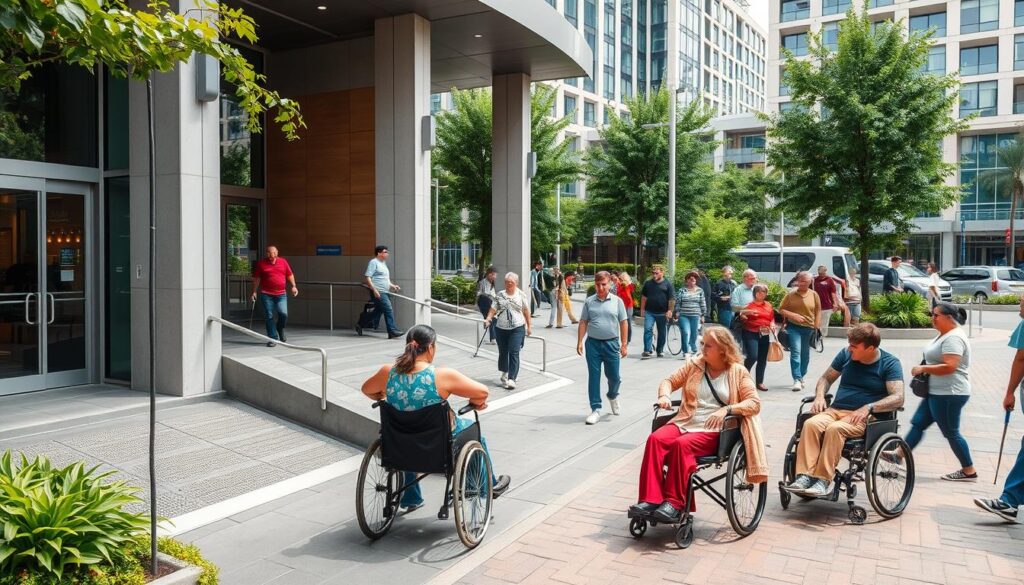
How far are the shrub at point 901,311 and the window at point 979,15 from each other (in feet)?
127

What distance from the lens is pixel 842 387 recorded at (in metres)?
6.38

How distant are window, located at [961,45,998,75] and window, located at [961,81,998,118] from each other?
2.70 ft

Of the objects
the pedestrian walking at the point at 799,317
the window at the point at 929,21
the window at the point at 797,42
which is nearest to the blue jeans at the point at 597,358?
the pedestrian walking at the point at 799,317

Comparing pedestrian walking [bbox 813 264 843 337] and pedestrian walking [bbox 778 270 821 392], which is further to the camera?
pedestrian walking [bbox 813 264 843 337]

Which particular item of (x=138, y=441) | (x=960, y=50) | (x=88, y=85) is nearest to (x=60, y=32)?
(x=138, y=441)

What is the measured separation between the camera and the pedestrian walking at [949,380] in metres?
6.80

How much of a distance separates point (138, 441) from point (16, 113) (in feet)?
15.8

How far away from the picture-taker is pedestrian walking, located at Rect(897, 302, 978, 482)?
6805 mm

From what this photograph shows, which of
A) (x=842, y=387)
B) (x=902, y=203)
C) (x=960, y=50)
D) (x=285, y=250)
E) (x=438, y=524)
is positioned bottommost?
(x=438, y=524)

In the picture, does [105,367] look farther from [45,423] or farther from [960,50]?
[960,50]

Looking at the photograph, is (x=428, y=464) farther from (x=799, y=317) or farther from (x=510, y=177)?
(x=510, y=177)

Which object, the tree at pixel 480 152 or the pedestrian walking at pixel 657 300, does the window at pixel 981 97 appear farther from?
the pedestrian walking at pixel 657 300

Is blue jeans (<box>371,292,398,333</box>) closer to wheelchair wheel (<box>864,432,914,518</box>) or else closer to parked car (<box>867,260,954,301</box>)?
wheelchair wheel (<box>864,432,914,518</box>)

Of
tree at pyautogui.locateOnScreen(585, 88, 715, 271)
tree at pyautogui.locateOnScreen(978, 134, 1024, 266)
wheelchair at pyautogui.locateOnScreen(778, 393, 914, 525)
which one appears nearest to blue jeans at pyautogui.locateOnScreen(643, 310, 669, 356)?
wheelchair at pyautogui.locateOnScreen(778, 393, 914, 525)
